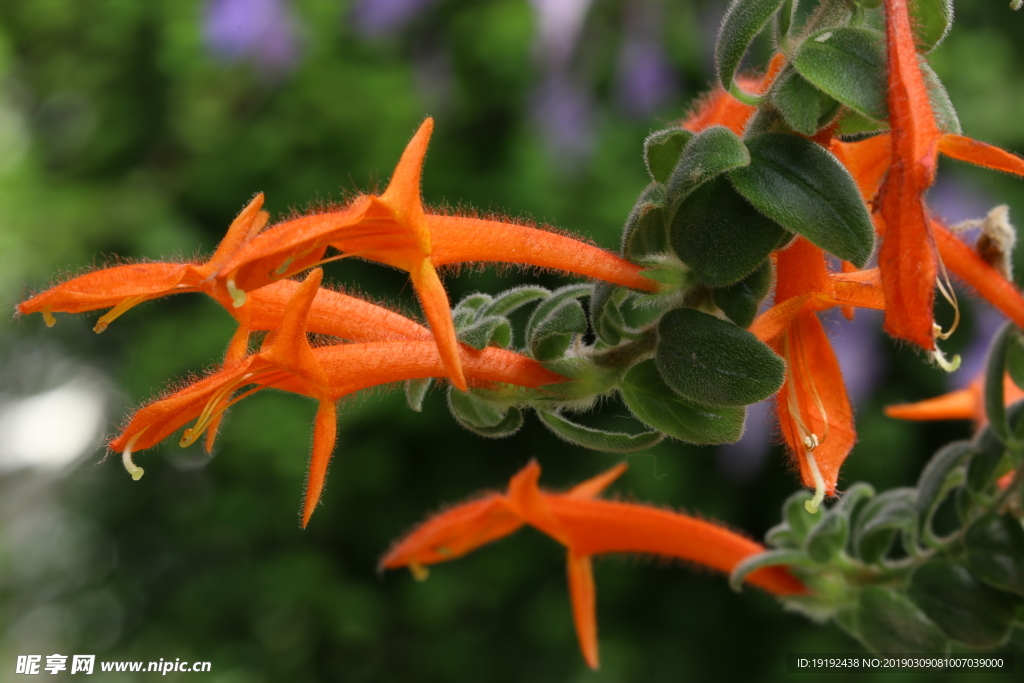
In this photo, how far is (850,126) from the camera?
1.65 ft

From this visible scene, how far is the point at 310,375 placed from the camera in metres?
0.52

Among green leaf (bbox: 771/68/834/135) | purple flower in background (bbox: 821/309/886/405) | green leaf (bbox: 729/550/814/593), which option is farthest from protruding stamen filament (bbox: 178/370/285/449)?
purple flower in background (bbox: 821/309/886/405)

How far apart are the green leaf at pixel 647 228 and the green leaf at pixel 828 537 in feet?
1.24

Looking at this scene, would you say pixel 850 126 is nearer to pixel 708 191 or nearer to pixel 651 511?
pixel 708 191

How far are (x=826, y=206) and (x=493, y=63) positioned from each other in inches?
76.8

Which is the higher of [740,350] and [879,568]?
[740,350]

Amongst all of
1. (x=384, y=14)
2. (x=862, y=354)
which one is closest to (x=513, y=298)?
(x=862, y=354)

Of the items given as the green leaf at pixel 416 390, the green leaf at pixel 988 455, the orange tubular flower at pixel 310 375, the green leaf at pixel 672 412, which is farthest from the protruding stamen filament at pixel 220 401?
the green leaf at pixel 988 455

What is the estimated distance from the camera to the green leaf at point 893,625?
2.44ft

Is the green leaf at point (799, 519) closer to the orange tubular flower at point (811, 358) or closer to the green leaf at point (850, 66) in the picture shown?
the orange tubular flower at point (811, 358)

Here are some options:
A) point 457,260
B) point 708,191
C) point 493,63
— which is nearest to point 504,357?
point 457,260

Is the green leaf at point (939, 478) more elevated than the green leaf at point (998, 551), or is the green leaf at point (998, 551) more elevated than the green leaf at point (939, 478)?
the green leaf at point (939, 478)

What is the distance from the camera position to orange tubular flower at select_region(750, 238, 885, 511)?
0.51 m

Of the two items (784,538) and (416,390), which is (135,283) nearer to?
(416,390)
